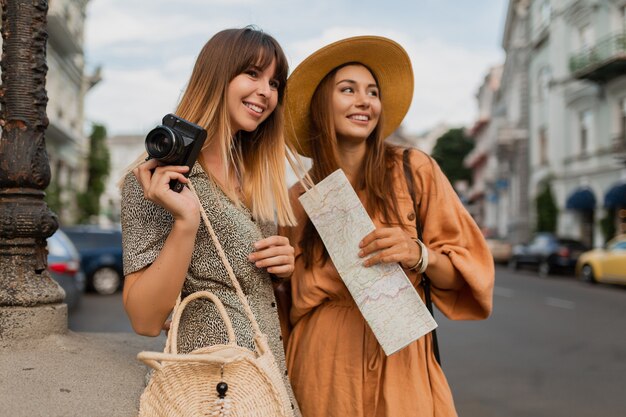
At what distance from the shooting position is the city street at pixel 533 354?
18.1ft

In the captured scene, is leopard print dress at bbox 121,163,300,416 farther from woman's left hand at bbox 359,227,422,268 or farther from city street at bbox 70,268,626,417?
city street at bbox 70,268,626,417

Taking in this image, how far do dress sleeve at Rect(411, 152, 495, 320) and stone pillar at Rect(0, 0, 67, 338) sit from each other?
142cm

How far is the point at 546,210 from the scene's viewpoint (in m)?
29.0

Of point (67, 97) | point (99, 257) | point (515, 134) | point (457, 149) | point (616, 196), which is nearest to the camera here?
point (99, 257)

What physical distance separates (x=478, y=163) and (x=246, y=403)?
59.5 m

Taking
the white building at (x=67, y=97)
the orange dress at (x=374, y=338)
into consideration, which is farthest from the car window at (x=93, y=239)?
the orange dress at (x=374, y=338)

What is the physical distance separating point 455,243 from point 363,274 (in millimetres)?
359

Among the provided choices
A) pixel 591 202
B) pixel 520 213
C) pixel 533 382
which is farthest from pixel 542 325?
pixel 520 213

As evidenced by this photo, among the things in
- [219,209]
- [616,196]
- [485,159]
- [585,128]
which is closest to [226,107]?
[219,209]

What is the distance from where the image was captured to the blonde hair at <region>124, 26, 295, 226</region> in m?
2.00

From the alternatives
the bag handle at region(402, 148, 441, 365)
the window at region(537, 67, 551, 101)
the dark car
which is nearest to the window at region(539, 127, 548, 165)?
the window at region(537, 67, 551, 101)

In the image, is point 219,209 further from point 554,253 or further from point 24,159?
point 554,253

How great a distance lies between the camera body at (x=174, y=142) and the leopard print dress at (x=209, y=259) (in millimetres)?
183

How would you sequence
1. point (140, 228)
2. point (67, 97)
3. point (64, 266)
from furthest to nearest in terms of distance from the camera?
point (67, 97), point (64, 266), point (140, 228)
